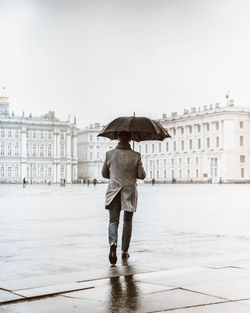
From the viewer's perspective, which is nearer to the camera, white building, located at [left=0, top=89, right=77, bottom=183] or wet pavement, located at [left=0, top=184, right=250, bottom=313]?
wet pavement, located at [left=0, top=184, right=250, bottom=313]

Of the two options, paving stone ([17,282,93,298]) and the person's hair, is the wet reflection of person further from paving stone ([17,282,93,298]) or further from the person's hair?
the person's hair

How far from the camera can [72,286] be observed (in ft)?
18.0

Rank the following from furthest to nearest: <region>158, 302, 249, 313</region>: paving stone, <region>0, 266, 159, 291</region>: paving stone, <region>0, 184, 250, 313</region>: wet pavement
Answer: <region>0, 266, 159, 291</region>: paving stone, <region>0, 184, 250, 313</region>: wet pavement, <region>158, 302, 249, 313</region>: paving stone

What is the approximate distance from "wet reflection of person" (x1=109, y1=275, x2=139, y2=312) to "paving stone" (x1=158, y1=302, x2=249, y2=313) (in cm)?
38

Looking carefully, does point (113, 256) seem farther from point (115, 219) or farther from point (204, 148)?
point (204, 148)

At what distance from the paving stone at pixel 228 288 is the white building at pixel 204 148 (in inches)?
3751

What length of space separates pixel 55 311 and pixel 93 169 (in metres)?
140

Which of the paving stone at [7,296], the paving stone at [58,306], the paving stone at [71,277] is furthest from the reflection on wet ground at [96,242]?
the paving stone at [58,306]

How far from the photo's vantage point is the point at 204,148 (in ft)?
377

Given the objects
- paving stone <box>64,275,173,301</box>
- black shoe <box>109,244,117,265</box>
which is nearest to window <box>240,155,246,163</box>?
black shoe <box>109,244,117,265</box>

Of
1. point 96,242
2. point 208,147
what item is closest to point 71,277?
point 96,242

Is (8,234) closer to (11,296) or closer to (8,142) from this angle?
(11,296)

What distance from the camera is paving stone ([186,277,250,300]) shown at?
5051 millimetres

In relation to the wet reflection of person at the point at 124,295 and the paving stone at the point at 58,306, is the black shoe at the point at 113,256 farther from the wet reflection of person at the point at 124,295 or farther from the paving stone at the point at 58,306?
the paving stone at the point at 58,306
